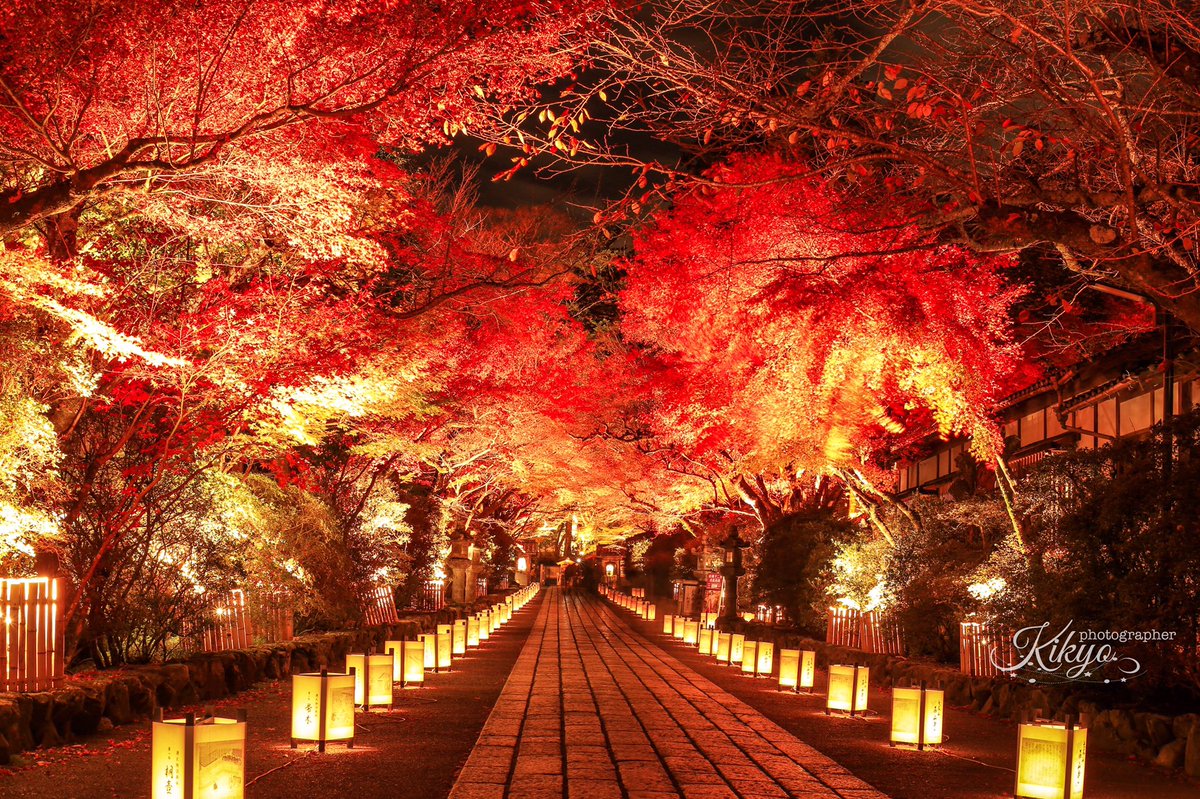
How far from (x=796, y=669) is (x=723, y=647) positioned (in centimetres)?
→ 505

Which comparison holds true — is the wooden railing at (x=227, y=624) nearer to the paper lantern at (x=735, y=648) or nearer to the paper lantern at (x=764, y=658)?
the paper lantern at (x=764, y=658)

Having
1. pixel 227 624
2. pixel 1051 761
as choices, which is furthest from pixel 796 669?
pixel 227 624

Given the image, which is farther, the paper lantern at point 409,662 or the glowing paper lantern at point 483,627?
the glowing paper lantern at point 483,627

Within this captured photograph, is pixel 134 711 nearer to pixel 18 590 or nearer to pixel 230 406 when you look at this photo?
pixel 18 590

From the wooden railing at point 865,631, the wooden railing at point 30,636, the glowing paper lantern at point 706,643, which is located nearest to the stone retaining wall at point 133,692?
the wooden railing at point 30,636

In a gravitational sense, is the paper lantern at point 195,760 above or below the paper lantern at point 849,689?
above

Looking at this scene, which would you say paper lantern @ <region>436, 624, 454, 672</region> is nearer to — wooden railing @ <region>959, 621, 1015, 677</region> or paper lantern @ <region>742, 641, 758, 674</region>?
paper lantern @ <region>742, 641, 758, 674</region>

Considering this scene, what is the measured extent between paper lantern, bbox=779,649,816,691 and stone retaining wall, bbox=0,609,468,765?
22.4 ft

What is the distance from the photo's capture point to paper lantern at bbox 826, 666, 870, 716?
1200 cm

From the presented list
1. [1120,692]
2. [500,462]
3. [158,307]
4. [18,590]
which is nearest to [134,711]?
[18,590]

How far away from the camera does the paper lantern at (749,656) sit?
16906 mm

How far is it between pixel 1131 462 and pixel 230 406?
9.80 metres

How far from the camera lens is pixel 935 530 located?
16312 millimetres

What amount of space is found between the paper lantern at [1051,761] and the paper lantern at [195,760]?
17.4 feet
